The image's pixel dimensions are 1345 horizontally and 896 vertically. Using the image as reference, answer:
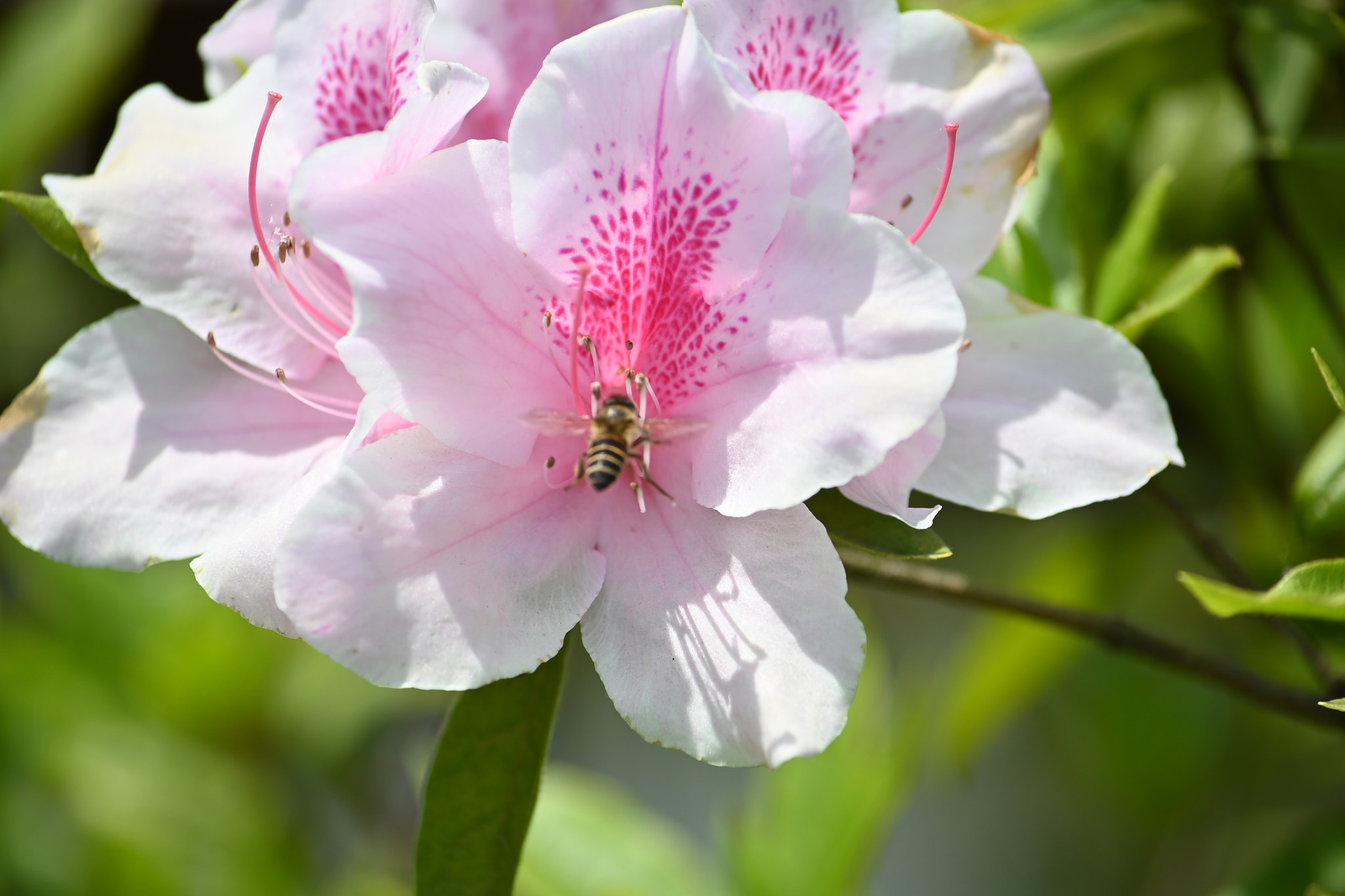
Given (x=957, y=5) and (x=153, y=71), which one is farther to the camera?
(x=153, y=71)

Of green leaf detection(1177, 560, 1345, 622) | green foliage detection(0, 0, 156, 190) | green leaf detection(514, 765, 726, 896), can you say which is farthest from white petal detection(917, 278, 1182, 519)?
green foliage detection(0, 0, 156, 190)

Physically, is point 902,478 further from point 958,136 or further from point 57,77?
point 57,77

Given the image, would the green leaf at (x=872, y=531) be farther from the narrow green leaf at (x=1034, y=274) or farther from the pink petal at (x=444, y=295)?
the narrow green leaf at (x=1034, y=274)

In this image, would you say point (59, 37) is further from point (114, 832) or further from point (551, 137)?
point (551, 137)

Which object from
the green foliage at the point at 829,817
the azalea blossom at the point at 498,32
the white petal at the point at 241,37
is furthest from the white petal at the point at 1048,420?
the green foliage at the point at 829,817

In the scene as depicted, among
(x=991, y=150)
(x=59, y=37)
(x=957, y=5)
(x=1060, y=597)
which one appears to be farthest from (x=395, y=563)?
(x=59, y=37)
